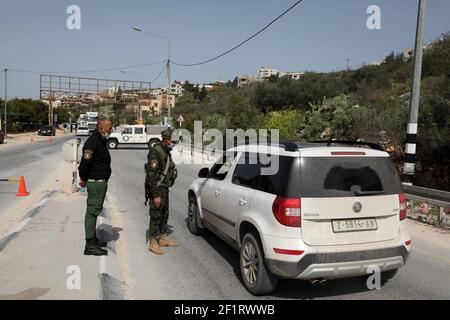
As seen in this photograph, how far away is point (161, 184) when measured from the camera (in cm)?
617

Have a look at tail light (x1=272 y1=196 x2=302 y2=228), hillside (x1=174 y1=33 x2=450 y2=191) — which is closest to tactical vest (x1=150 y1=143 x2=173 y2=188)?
tail light (x1=272 y1=196 x2=302 y2=228)

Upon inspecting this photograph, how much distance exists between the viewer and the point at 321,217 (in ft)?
13.7

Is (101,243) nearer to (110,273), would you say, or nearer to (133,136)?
(110,273)

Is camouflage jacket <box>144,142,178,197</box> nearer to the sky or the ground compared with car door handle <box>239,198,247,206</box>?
nearer to the sky

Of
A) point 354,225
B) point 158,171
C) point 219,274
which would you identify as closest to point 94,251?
point 158,171

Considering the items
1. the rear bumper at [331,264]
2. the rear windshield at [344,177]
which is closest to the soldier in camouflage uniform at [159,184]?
the rear bumper at [331,264]

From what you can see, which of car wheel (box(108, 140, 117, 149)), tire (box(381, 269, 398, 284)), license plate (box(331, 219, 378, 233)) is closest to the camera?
license plate (box(331, 219, 378, 233))

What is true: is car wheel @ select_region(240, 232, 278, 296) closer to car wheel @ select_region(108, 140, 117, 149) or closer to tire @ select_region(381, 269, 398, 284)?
tire @ select_region(381, 269, 398, 284)

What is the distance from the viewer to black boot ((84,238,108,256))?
5.55 m

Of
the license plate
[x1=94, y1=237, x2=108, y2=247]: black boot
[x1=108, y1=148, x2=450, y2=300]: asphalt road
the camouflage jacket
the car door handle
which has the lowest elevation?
[x1=108, y1=148, x2=450, y2=300]: asphalt road

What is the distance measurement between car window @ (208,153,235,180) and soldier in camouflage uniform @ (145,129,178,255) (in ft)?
2.14
